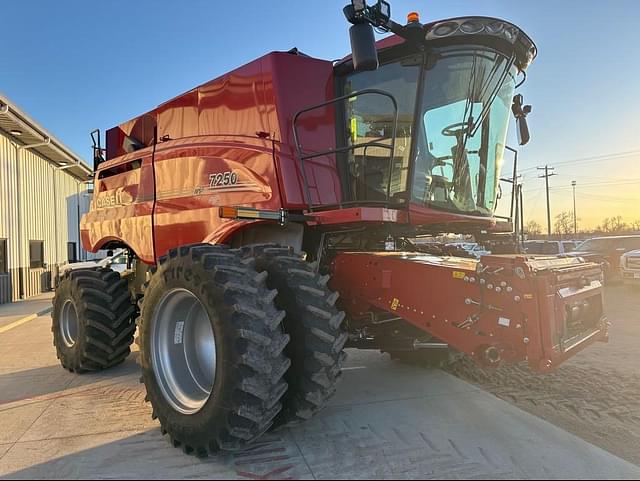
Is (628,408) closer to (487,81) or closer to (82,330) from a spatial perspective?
(487,81)

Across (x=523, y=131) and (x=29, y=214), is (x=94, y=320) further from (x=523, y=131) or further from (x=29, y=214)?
(x=29, y=214)

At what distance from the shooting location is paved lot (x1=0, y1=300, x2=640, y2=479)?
2.99m

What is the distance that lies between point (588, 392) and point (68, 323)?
19.5 ft

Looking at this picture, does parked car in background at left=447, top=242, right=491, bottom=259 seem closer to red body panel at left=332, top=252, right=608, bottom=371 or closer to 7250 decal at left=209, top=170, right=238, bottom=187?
red body panel at left=332, top=252, right=608, bottom=371

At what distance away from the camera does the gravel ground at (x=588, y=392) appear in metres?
3.79

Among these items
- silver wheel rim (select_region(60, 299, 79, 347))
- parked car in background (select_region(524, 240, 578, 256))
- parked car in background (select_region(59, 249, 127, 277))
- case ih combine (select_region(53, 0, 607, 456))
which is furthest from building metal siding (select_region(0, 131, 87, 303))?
parked car in background (select_region(524, 240, 578, 256))

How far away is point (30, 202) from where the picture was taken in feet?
52.2

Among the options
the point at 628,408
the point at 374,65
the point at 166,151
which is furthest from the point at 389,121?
the point at 628,408

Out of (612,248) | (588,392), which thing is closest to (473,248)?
(588,392)

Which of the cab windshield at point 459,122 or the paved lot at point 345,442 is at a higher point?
the cab windshield at point 459,122

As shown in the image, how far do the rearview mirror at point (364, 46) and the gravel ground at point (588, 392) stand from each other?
3.25 m

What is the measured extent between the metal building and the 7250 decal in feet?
26.7

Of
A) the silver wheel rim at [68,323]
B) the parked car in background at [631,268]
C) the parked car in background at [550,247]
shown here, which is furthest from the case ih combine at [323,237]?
the parked car in background at [550,247]

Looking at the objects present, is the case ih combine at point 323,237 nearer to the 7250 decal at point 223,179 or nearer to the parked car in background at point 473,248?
the 7250 decal at point 223,179
